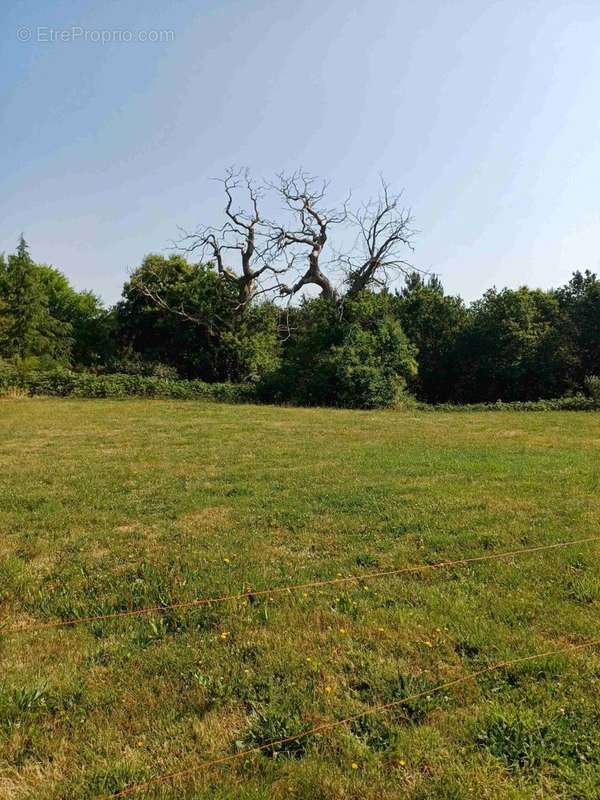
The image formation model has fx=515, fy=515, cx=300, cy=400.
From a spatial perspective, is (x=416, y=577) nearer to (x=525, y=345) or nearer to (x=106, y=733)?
(x=106, y=733)

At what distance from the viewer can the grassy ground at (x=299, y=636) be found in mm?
2125

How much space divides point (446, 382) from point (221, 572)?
865 inches

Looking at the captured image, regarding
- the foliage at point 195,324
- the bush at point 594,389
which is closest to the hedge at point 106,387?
the bush at point 594,389

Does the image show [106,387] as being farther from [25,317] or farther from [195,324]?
[25,317]

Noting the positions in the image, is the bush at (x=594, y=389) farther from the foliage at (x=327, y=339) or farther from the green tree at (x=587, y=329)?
the green tree at (x=587, y=329)

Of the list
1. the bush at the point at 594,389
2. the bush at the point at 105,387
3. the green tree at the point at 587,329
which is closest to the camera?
the bush at the point at 594,389

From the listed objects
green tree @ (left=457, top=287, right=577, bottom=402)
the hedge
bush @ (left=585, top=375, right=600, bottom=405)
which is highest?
green tree @ (left=457, top=287, right=577, bottom=402)

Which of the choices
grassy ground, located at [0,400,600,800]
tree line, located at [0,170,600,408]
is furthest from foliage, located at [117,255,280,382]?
grassy ground, located at [0,400,600,800]

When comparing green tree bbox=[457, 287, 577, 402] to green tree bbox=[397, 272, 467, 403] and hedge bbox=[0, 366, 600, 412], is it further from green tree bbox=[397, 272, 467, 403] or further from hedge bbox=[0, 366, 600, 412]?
hedge bbox=[0, 366, 600, 412]

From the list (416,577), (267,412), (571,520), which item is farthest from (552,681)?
(267,412)

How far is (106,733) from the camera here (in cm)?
231

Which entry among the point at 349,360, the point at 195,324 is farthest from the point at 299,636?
the point at 195,324

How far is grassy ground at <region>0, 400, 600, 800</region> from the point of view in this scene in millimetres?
2125

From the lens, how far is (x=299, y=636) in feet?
10.1
